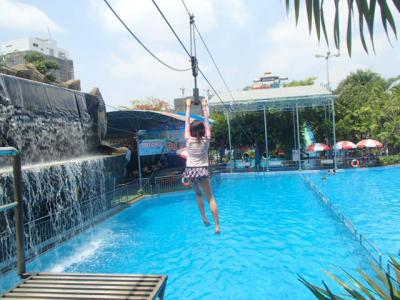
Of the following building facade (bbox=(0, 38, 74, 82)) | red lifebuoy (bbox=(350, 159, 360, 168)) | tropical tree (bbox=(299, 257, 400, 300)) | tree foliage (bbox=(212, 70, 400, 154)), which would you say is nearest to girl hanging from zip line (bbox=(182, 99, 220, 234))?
tropical tree (bbox=(299, 257, 400, 300))

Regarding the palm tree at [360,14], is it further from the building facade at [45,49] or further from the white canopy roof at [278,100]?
the building facade at [45,49]

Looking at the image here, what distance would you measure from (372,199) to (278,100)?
40.2 feet

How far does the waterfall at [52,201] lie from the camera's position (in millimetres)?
8507

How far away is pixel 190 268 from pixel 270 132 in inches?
920

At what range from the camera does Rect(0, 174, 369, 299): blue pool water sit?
777cm

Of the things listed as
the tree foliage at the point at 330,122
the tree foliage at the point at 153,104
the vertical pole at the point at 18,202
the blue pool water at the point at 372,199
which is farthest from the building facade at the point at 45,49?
the vertical pole at the point at 18,202

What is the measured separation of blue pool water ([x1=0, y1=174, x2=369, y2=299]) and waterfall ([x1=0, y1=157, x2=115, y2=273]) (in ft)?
1.89

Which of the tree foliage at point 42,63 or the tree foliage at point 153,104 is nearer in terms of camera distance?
the tree foliage at point 42,63

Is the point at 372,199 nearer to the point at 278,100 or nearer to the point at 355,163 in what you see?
the point at 355,163

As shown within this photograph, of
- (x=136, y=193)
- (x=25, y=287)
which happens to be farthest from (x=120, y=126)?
(x=25, y=287)

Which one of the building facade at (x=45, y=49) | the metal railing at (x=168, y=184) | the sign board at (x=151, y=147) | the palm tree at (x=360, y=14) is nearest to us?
the palm tree at (x=360, y=14)

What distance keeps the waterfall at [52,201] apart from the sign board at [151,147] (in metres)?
6.69

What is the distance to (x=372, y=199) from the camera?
15477 millimetres

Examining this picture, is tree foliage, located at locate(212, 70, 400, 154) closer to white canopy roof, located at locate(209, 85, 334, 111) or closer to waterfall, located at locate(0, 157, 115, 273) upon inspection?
white canopy roof, located at locate(209, 85, 334, 111)
